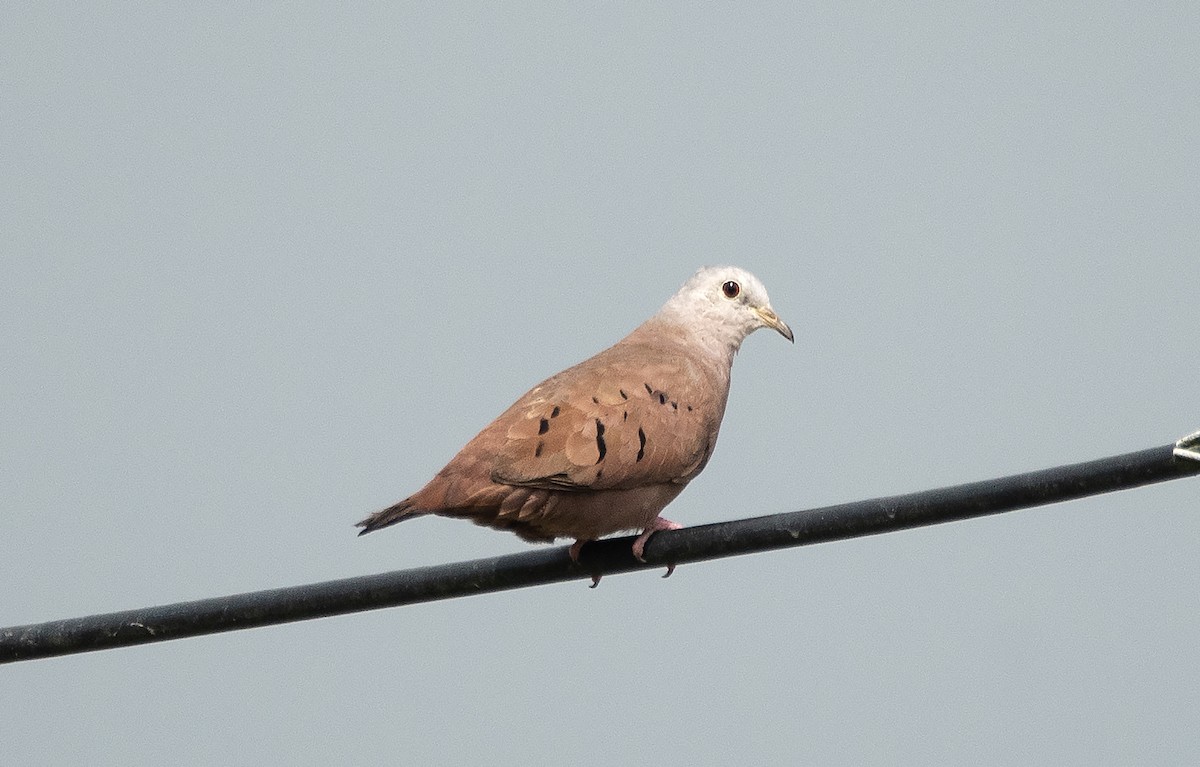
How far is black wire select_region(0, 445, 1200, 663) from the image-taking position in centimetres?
500

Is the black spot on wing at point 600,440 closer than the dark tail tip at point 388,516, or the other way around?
the dark tail tip at point 388,516

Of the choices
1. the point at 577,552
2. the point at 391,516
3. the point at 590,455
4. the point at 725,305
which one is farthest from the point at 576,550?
the point at 725,305

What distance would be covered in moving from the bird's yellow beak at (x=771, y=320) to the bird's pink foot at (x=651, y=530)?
6.25ft

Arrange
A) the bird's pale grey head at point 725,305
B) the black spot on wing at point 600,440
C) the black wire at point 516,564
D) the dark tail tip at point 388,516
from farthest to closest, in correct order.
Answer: the bird's pale grey head at point 725,305 → the black spot on wing at point 600,440 → the dark tail tip at point 388,516 → the black wire at point 516,564

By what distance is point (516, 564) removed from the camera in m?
6.27

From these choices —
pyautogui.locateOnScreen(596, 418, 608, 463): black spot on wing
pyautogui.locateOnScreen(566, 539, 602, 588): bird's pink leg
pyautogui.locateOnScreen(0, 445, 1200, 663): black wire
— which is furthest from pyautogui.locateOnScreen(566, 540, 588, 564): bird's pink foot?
pyautogui.locateOnScreen(0, 445, 1200, 663): black wire

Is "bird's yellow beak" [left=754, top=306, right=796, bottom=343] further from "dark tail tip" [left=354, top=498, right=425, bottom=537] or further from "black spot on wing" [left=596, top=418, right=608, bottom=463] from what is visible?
"dark tail tip" [left=354, top=498, right=425, bottom=537]

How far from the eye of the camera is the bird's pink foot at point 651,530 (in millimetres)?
7137

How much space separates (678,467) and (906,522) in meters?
2.34

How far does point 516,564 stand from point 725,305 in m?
3.31

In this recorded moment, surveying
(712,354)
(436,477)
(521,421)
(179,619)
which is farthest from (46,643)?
(712,354)

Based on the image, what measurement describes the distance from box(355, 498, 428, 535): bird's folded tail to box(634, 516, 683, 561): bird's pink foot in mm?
964

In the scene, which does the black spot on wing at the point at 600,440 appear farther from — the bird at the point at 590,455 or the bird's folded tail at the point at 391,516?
the bird's folded tail at the point at 391,516

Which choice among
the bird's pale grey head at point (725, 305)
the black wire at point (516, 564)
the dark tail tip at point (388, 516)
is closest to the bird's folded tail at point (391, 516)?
the dark tail tip at point (388, 516)
